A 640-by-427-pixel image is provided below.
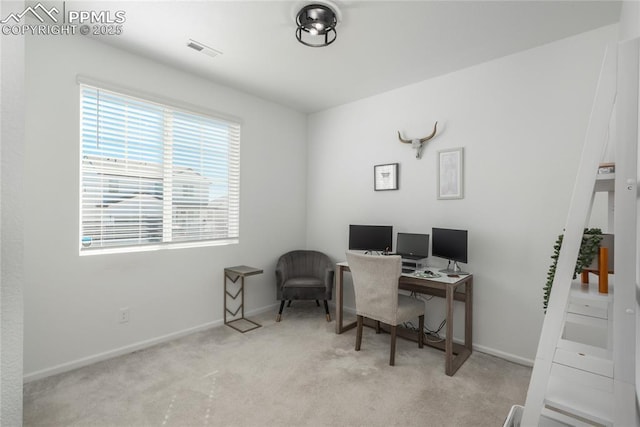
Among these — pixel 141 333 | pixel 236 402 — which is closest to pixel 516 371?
pixel 236 402

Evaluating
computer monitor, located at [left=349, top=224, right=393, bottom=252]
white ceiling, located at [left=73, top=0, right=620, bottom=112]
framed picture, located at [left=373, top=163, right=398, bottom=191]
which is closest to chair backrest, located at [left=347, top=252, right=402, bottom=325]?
computer monitor, located at [left=349, top=224, right=393, bottom=252]

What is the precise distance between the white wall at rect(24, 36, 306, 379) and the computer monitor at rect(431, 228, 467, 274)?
214 centimetres

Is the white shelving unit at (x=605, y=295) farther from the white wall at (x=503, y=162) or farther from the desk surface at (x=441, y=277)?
the white wall at (x=503, y=162)

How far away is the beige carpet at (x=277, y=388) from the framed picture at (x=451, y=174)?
1.52 m

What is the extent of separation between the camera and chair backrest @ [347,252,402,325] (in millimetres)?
2643

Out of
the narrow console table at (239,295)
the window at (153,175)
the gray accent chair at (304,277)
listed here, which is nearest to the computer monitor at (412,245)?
the gray accent chair at (304,277)

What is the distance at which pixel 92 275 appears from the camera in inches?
103

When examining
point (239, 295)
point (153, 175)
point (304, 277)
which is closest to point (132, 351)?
point (239, 295)

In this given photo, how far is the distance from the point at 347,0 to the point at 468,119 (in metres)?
1.64

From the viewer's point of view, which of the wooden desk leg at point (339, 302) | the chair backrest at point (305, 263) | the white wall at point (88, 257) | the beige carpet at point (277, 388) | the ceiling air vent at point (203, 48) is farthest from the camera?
the chair backrest at point (305, 263)

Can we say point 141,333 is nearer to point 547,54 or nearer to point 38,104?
point 38,104

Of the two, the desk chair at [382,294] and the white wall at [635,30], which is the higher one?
the white wall at [635,30]

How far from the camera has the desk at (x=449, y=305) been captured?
253 centimetres

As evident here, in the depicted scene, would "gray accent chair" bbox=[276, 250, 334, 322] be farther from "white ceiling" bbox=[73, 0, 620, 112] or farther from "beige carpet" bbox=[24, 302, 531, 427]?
"white ceiling" bbox=[73, 0, 620, 112]
